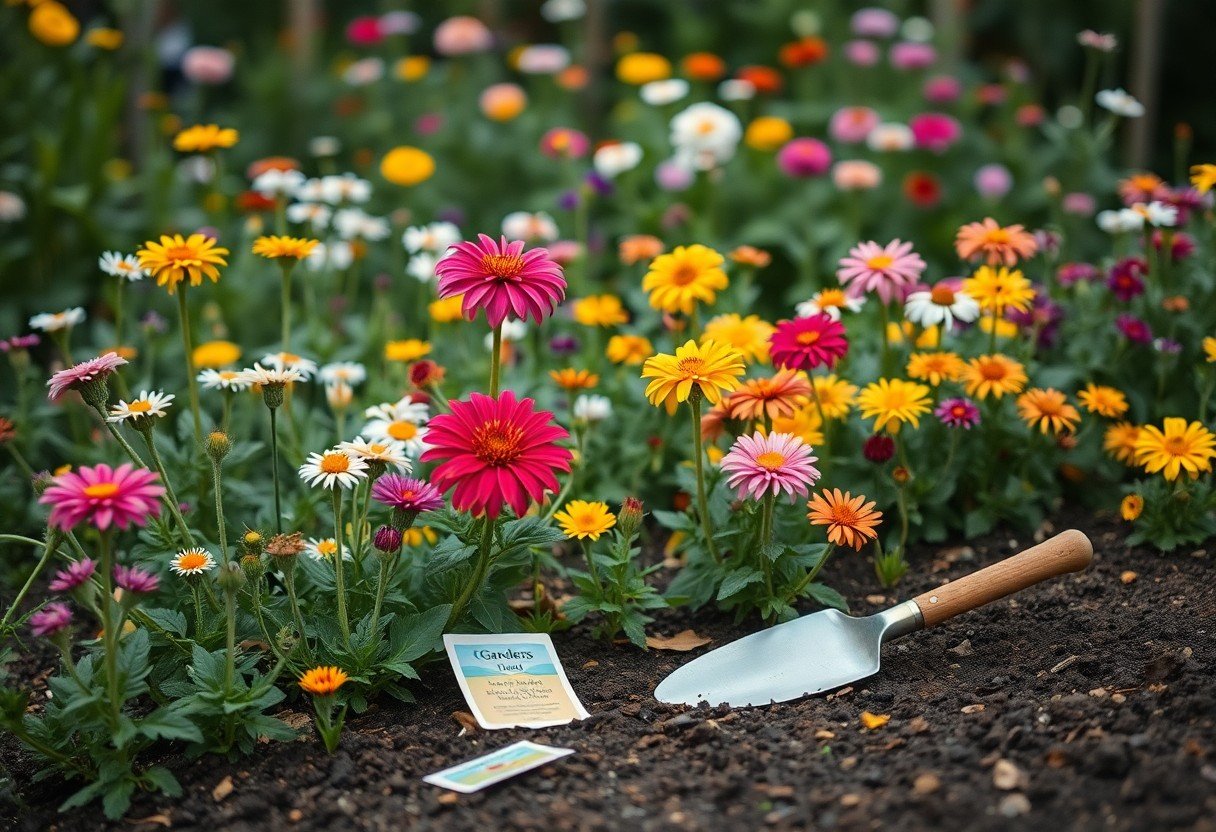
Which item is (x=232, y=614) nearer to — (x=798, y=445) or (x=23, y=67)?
(x=798, y=445)

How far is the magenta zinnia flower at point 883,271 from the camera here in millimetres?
2430

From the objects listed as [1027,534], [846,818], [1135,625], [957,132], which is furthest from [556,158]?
[846,818]

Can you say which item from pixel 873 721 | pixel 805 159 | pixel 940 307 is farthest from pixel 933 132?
pixel 873 721

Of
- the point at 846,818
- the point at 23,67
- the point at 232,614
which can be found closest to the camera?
the point at 846,818

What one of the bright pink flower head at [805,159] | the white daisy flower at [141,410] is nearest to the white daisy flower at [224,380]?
the white daisy flower at [141,410]

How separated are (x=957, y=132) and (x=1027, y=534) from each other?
234 centimetres

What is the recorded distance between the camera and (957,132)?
177 inches

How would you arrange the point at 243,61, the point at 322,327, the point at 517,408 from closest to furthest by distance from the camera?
1. the point at 517,408
2. the point at 322,327
3. the point at 243,61

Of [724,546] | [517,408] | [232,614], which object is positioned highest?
[517,408]

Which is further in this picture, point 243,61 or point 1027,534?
point 243,61

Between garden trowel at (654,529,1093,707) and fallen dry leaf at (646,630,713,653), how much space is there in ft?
0.55

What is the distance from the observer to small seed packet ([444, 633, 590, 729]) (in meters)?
2.00

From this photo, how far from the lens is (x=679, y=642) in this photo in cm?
232

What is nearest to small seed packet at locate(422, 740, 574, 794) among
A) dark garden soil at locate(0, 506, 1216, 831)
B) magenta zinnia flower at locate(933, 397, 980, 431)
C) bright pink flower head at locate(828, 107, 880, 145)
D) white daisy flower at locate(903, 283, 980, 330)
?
dark garden soil at locate(0, 506, 1216, 831)
